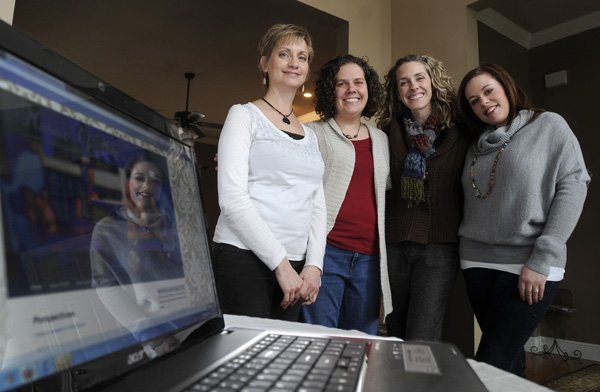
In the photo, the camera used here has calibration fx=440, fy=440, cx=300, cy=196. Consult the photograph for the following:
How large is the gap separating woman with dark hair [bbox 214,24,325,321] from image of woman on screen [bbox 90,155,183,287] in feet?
1.92

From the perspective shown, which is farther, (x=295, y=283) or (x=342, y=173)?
(x=342, y=173)

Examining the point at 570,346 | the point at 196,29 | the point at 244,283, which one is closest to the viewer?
the point at 244,283

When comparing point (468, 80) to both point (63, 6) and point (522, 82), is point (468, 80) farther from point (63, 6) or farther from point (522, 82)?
point (63, 6)

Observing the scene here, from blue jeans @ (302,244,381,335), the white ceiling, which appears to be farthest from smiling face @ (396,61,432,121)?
the white ceiling

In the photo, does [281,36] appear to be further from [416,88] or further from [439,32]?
[439,32]

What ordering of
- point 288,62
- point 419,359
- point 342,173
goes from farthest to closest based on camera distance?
point 342,173 < point 288,62 < point 419,359

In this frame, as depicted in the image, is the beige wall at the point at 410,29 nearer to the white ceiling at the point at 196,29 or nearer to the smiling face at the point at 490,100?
the white ceiling at the point at 196,29

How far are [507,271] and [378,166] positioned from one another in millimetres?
507

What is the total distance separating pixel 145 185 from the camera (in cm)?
Result: 46

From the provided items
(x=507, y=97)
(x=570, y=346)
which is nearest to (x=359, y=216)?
(x=507, y=97)

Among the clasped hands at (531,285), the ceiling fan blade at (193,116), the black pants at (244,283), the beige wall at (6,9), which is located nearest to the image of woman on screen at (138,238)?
the black pants at (244,283)

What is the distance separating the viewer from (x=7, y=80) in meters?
0.30

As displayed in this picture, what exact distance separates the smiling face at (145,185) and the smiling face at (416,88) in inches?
48.0

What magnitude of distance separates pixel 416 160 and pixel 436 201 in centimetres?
15
